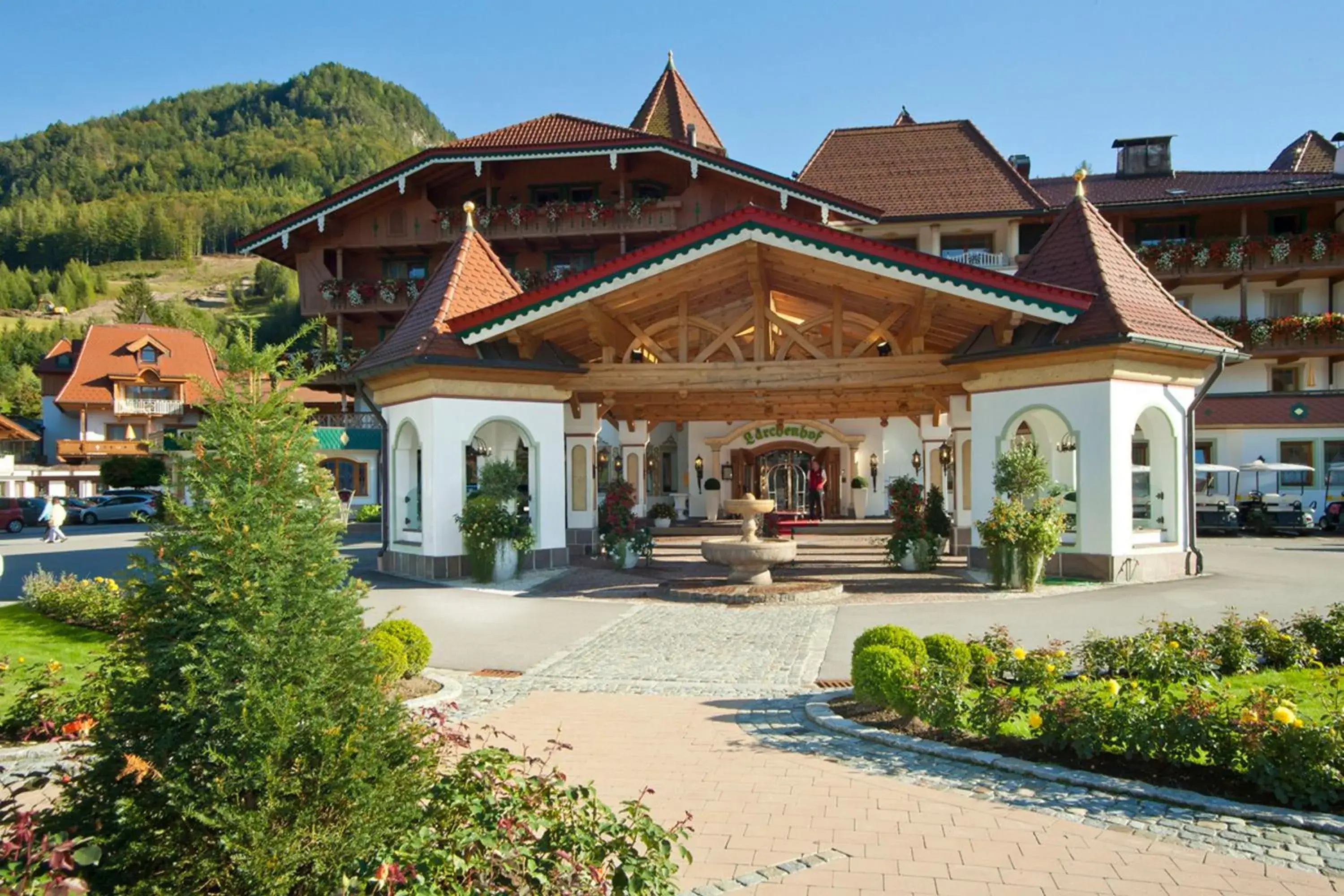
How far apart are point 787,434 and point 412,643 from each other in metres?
25.4

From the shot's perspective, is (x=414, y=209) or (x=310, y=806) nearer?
(x=310, y=806)

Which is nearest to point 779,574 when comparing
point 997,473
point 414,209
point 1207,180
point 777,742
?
point 997,473

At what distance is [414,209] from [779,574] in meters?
20.8

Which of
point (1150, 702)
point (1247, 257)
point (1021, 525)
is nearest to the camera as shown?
point (1150, 702)

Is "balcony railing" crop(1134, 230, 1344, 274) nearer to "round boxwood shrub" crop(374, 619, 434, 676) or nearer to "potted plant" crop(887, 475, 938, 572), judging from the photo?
"potted plant" crop(887, 475, 938, 572)

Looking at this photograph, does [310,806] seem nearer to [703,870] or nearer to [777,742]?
[703,870]

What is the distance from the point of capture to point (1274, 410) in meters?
33.3

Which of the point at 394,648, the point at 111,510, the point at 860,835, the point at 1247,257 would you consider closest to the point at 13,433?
the point at 111,510

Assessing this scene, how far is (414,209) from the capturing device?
31.8 meters

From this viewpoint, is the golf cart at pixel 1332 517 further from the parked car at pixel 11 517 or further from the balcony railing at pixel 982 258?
the parked car at pixel 11 517

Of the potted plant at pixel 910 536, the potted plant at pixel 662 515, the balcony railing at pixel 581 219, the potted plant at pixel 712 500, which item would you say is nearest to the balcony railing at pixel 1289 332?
the potted plant at pixel 712 500

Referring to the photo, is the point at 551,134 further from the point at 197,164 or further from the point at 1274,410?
the point at 197,164

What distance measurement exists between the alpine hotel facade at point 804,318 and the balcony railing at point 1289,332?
130 millimetres

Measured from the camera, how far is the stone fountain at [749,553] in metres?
15.1
